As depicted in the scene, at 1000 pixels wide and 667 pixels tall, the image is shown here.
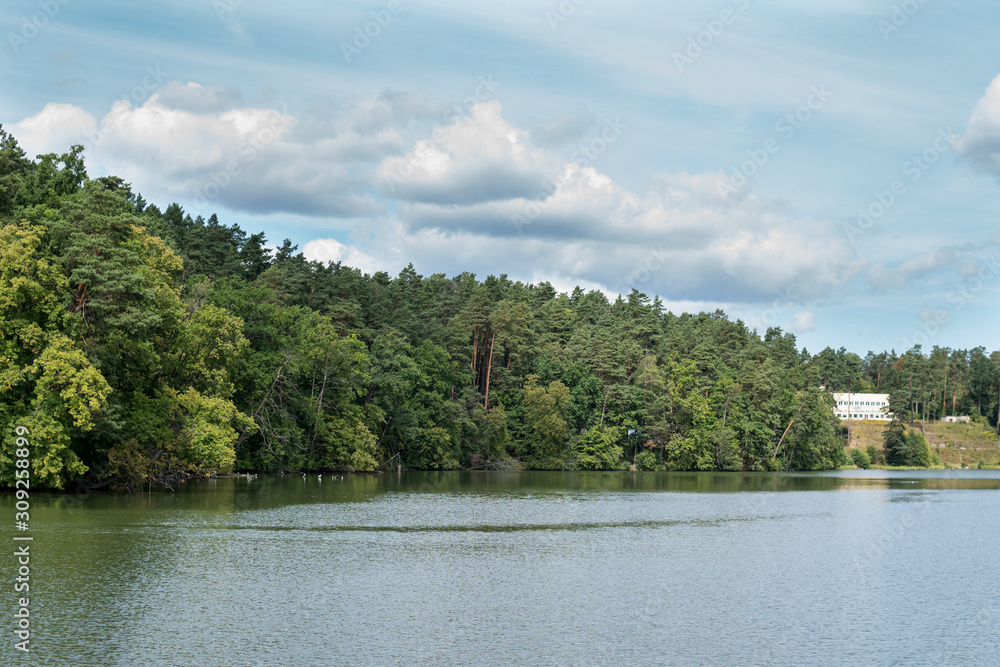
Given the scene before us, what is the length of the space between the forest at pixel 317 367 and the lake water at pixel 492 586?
662 cm

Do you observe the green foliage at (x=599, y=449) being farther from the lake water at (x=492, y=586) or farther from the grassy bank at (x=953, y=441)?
the grassy bank at (x=953, y=441)

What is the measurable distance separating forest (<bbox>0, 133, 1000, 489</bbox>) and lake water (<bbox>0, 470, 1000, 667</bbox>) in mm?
6618

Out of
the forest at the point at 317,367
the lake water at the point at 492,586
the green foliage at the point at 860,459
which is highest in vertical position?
the forest at the point at 317,367

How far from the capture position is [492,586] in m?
26.6

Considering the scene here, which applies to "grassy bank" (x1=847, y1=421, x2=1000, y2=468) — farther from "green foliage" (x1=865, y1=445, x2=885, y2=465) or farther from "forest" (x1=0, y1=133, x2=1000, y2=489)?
"forest" (x1=0, y1=133, x2=1000, y2=489)

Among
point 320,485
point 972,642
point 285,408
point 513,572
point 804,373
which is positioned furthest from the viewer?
point 804,373

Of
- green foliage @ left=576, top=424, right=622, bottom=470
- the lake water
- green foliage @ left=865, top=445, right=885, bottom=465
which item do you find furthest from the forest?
the lake water

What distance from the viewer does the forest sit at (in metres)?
47.0

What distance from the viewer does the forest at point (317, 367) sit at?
46969 millimetres

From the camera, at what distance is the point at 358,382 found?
84.2 m

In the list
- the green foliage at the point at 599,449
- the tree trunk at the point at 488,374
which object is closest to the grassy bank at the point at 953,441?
the green foliage at the point at 599,449

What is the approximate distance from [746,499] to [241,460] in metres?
43.9

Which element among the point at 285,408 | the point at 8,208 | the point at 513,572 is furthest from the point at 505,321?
the point at 513,572

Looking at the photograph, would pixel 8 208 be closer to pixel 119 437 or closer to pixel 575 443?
pixel 119 437
